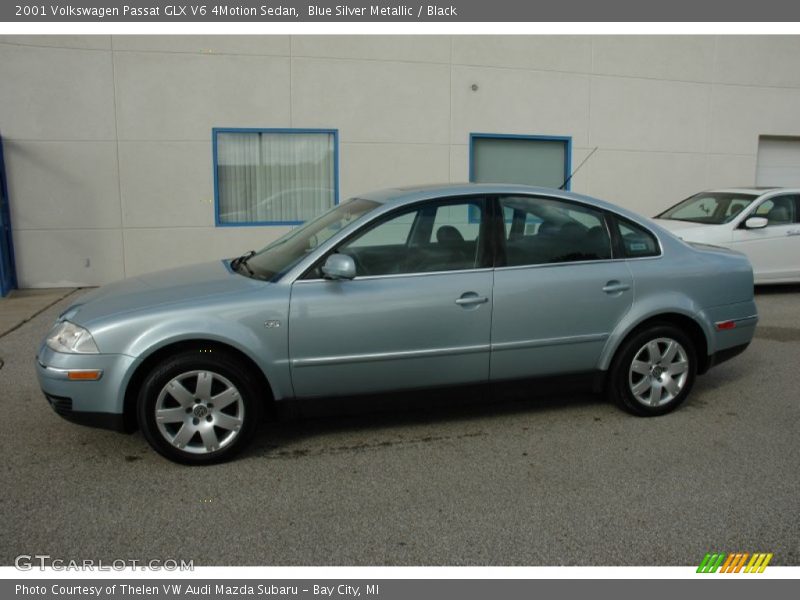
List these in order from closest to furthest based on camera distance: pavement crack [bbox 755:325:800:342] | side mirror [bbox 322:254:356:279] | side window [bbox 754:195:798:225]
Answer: side mirror [bbox 322:254:356:279] < pavement crack [bbox 755:325:800:342] < side window [bbox 754:195:798:225]

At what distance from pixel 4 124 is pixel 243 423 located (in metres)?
8.26

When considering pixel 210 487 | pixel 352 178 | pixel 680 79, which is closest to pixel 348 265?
A: pixel 210 487

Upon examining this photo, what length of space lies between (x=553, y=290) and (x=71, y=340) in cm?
290

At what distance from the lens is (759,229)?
31.3 ft

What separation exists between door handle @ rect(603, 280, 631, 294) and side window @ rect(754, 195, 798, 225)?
5.97 metres

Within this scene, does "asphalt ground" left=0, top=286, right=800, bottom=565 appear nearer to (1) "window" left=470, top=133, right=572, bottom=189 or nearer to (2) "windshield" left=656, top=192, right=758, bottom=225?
(2) "windshield" left=656, top=192, right=758, bottom=225

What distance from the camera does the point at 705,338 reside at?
497 cm

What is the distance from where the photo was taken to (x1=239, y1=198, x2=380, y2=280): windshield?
445 centimetres

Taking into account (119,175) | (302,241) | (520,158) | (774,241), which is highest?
(520,158)

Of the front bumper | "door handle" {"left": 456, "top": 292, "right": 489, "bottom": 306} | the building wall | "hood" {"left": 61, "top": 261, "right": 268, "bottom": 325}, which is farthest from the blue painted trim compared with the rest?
"door handle" {"left": 456, "top": 292, "right": 489, "bottom": 306}

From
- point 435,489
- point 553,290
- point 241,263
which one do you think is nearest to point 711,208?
point 553,290

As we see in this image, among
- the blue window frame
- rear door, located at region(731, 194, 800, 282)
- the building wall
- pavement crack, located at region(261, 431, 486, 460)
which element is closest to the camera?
pavement crack, located at region(261, 431, 486, 460)

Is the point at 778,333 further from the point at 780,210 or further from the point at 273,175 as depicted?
the point at 273,175

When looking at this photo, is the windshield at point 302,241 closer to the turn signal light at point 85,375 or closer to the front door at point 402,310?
the front door at point 402,310
